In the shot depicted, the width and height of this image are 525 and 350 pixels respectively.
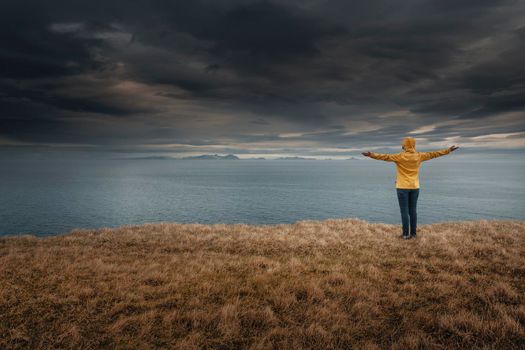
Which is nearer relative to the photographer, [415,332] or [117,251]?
[415,332]

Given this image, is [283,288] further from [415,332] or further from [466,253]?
[466,253]

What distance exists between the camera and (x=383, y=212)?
6669 cm

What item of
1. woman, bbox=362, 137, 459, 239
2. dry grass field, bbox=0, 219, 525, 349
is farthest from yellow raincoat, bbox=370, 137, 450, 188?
dry grass field, bbox=0, 219, 525, 349

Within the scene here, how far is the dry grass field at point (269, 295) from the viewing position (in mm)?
4879

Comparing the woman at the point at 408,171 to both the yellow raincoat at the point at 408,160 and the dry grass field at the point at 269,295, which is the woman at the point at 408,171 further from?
the dry grass field at the point at 269,295

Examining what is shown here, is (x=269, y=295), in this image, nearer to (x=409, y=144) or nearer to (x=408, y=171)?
(x=408, y=171)

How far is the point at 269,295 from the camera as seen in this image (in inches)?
259

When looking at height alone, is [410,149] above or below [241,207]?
above

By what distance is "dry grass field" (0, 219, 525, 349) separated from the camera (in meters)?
4.88

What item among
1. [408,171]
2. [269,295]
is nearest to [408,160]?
[408,171]

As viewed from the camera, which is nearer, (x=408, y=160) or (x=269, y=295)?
(x=269, y=295)

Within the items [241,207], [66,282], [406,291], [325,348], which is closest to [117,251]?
[66,282]

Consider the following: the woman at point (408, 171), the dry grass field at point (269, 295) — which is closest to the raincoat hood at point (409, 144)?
the woman at point (408, 171)

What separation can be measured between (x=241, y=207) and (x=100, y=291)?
214ft
